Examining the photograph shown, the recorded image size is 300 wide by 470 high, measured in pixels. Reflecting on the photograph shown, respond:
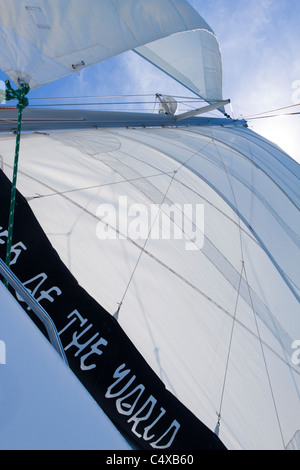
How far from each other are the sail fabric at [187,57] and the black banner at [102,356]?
6.35m

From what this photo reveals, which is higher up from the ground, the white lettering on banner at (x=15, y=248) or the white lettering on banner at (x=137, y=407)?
the white lettering on banner at (x=15, y=248)

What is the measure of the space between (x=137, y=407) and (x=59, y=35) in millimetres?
2029

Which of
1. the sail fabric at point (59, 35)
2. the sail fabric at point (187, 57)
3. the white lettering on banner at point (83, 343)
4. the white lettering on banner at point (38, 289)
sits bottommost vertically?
the white lettering on banner at point (83, 343)

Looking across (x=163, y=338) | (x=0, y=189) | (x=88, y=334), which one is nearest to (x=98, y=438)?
(x=88, y=334)

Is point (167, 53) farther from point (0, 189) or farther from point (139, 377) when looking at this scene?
point (139, 377)

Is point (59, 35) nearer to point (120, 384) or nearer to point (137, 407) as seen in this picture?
point (120, 384)

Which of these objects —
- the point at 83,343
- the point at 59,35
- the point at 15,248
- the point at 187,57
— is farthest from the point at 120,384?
the point at 187,57

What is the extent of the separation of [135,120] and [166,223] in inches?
117

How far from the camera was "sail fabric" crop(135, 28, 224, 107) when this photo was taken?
22.4 feet

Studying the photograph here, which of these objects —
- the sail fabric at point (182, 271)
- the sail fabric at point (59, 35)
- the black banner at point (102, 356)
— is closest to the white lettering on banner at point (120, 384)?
the black banner at point (102, 356)

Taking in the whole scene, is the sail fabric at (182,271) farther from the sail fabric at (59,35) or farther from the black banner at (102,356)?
the sail fabric at (59,35)

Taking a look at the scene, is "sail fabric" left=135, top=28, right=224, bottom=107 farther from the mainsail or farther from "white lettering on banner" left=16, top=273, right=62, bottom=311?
"white lettering on banner" left=16, top=273, right=62, bottom=311

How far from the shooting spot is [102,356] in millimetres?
1585

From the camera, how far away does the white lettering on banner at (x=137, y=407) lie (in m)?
1.45
